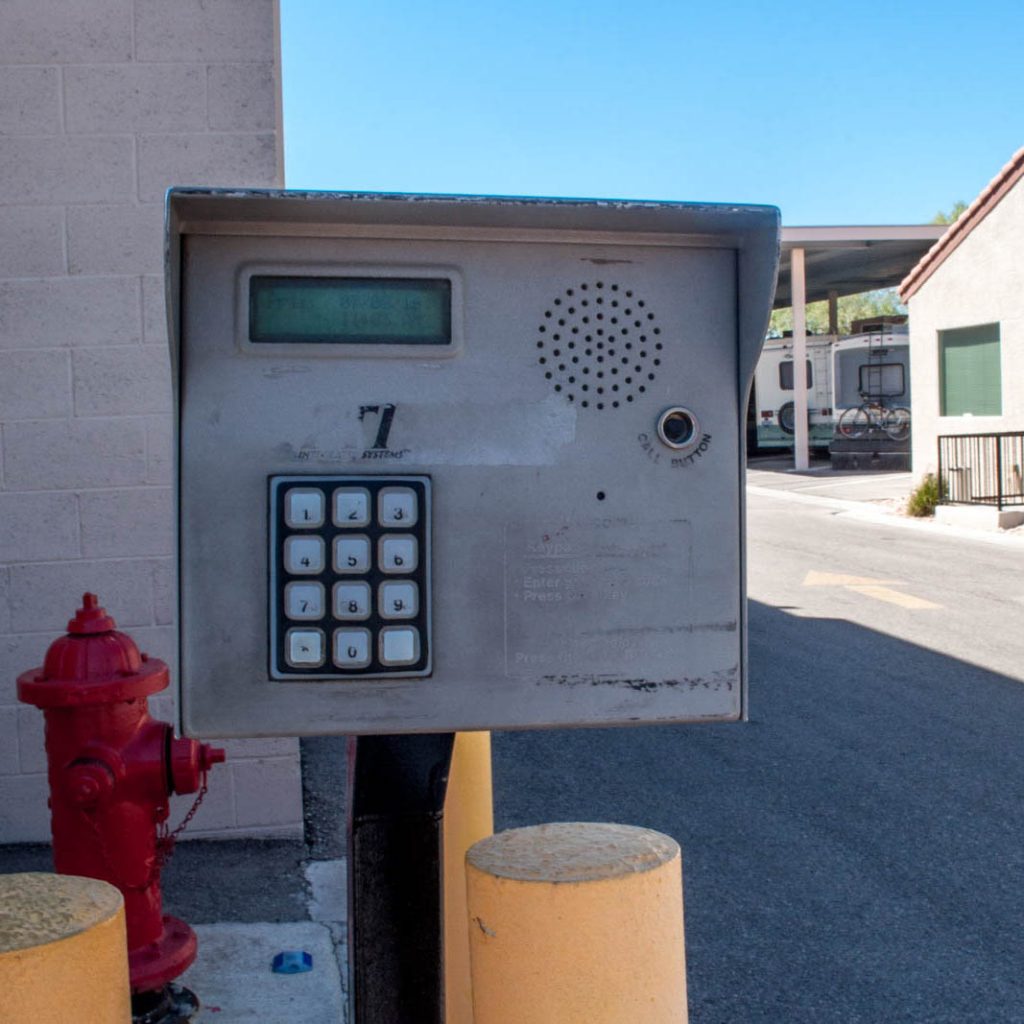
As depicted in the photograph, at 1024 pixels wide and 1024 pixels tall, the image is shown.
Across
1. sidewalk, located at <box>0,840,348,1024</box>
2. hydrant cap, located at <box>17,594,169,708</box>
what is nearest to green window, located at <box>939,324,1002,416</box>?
sidewalk, located at <box>0,840,348,1024</box>

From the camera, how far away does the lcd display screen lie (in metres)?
1.81

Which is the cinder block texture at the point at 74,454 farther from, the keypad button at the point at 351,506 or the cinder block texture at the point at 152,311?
the keypad button at the point at 351,506

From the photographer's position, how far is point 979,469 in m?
20.7

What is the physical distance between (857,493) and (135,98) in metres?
21.2

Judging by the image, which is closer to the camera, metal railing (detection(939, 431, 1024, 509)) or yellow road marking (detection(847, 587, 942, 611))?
yellow road marking (detection(847, 587, 942, 611))

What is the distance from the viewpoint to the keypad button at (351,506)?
178 cm

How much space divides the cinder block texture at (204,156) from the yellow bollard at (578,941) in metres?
3.58

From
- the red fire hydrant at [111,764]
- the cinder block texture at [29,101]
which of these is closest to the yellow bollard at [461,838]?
the red fire hydrant at [111,764]

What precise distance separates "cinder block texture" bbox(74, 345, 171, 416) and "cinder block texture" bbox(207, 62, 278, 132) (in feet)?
2.96

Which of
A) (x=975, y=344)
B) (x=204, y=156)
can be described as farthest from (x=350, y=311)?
(x=975, y=344)

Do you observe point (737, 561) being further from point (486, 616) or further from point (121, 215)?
point (121, 215)

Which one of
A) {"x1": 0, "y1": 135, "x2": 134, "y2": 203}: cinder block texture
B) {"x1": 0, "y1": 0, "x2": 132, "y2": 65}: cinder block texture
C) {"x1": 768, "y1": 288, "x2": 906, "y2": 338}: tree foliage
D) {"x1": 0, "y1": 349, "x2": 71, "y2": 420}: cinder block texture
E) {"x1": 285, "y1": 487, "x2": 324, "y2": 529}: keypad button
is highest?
{"x1": 768, "y1": 288, "x2": 906, "y2": 338}: tree foliage

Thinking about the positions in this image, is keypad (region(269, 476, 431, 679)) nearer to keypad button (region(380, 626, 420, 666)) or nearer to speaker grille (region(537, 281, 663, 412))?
keypad button (region(380, 626, 420, 666))

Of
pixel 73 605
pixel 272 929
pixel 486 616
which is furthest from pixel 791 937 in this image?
pixel 486 616
